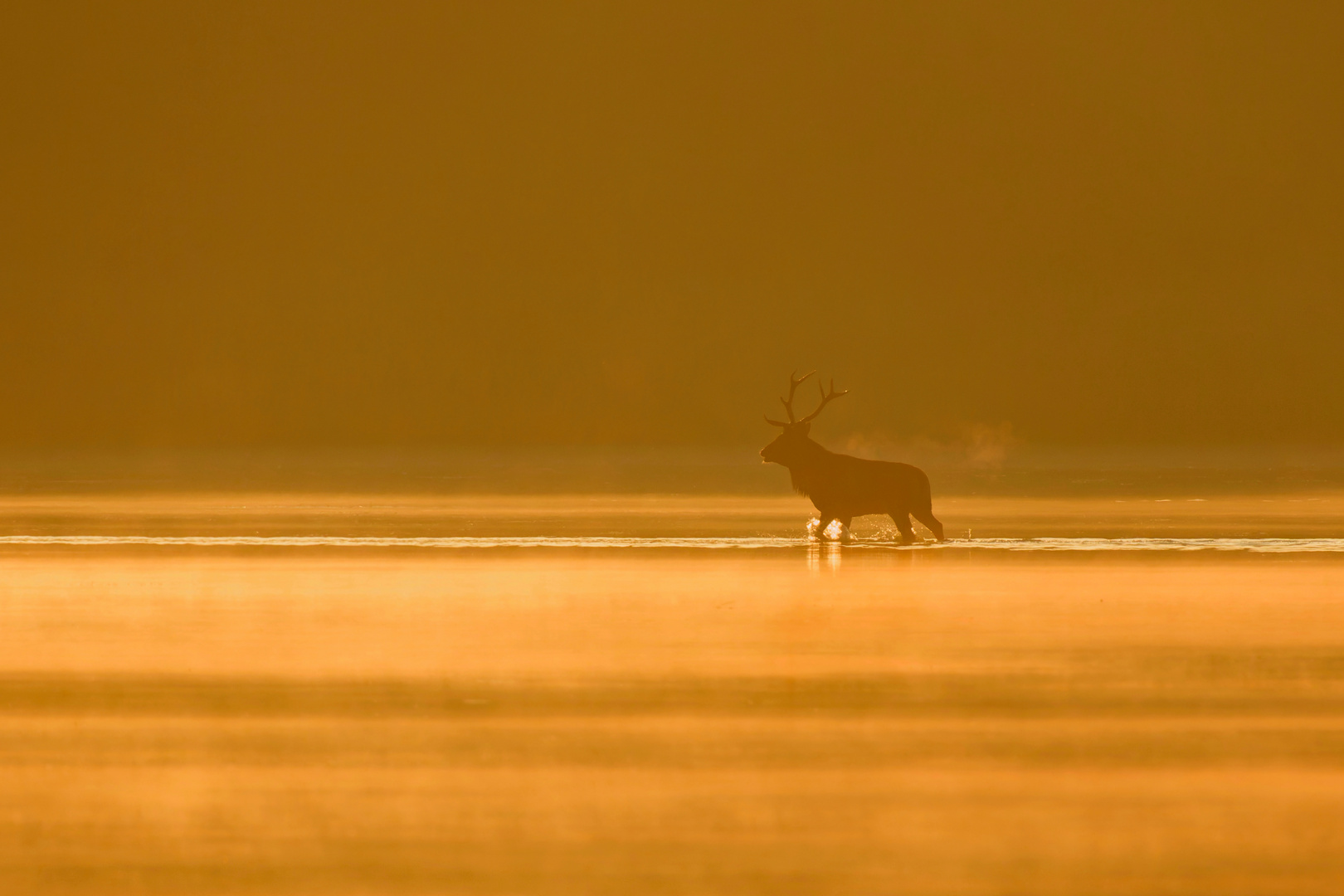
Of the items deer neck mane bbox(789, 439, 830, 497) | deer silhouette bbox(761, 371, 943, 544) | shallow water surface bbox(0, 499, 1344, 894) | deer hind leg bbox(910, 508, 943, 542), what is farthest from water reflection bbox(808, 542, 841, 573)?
shallow water surface bbox(0, 499, 1344, 894)

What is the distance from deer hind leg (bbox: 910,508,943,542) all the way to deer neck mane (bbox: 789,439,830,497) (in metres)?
0.96

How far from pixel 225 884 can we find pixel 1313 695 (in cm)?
481

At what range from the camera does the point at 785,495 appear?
28547mm

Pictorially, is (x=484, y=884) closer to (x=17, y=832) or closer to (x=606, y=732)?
(x=17, y=832)

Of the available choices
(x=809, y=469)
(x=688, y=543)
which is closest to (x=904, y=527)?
(x=809, y=469)

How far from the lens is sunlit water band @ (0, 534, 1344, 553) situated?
1600 cm

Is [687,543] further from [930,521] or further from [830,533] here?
[830,533]

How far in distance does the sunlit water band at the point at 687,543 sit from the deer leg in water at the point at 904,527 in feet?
0.45

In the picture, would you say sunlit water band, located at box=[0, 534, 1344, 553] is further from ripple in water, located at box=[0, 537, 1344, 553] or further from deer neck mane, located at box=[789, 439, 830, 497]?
deer neck mane, located at box=[789, 439, 830, 497]

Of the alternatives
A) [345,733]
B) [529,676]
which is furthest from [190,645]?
[345,733]

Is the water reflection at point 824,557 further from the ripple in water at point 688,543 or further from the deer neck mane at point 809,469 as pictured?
Answer: the deer neck mane at point 809,469

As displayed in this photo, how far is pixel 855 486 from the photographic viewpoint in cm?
1670

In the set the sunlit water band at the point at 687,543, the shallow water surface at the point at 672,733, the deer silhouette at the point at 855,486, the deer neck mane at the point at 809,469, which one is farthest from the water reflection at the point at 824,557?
the shallow water surface at the point at 672,733

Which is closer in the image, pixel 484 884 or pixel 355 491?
pixel 484 884
